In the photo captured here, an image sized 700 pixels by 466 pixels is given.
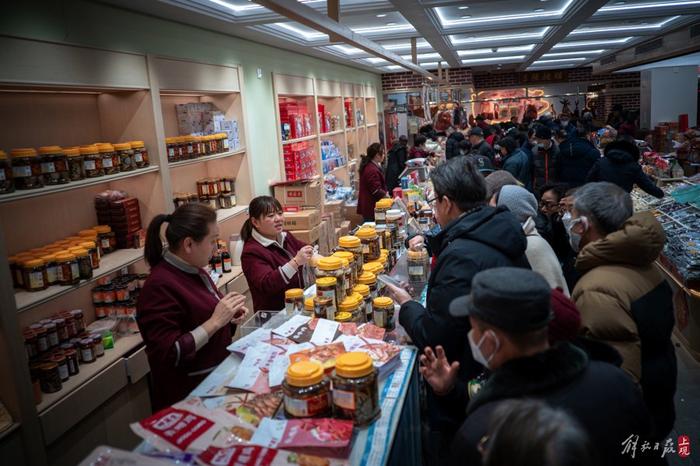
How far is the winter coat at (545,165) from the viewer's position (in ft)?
26.2

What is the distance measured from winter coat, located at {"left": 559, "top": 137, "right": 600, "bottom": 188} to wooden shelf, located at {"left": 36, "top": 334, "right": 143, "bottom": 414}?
20.3 feet

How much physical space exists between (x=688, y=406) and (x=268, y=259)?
10.5 ft

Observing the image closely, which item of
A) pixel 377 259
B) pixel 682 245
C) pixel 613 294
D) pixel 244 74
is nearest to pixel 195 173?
pixel 244 74

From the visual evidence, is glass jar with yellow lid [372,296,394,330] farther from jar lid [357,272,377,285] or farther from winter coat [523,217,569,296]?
winter coat [523,217,569,296]

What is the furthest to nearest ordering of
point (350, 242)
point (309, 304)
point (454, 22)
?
point (454, 22) < point (350, 242) < point (309, 304)

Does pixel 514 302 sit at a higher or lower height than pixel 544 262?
higher

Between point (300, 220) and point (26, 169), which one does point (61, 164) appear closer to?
point (26, 169)

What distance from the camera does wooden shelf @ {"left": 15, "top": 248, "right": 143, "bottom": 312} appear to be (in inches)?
112

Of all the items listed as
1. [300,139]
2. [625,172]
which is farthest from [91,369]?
[625,172]

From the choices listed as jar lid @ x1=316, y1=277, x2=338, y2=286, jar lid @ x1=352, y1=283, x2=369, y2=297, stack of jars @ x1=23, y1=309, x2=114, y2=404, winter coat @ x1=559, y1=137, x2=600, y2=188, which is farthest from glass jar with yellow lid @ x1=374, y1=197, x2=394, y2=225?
winter coat @ x1=559, y1=137, x2=600, y2=188

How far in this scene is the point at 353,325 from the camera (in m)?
2.47

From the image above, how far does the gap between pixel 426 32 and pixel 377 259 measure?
→ 14.5 ft

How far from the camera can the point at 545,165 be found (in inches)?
342

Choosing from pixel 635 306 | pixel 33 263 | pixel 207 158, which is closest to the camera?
pixel 635 306
